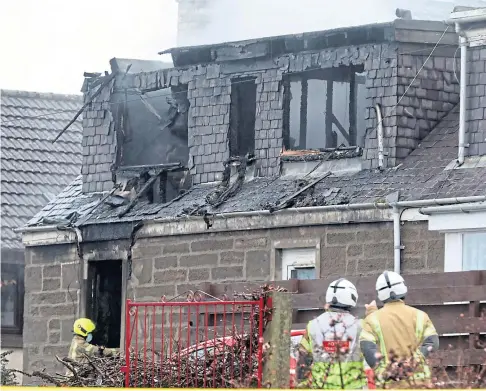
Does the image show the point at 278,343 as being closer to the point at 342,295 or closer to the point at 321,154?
the point at 342,295

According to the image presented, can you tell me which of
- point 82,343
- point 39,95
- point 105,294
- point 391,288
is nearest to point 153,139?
point 105,294

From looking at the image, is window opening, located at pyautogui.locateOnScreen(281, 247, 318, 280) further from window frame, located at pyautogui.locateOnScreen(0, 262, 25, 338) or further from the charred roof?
window frame, located at pyautogui.locateOnScreen(0, 262, 25, 338)

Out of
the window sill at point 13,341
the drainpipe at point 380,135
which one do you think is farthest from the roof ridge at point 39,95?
the drainpipe at point 380,135

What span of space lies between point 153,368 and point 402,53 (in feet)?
30.8

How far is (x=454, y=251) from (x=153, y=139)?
711 centimetres

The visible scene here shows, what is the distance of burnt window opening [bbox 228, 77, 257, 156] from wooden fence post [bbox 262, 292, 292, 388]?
1138 cm

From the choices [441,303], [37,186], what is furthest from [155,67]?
[441,303]

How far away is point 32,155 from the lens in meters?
33.5

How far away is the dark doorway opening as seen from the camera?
26703 mm

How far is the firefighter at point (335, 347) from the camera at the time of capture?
13.4 m

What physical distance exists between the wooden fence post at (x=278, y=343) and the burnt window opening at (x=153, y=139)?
39.1 ft

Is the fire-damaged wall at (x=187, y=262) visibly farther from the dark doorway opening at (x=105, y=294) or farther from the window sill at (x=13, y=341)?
the window sill at (x=13, y=341)

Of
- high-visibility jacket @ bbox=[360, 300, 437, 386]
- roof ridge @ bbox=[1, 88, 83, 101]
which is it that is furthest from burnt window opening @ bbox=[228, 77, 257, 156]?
high-visibility jacket @ bbox=[360, 300, 437, 386]

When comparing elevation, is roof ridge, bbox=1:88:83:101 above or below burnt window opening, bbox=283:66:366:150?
above
